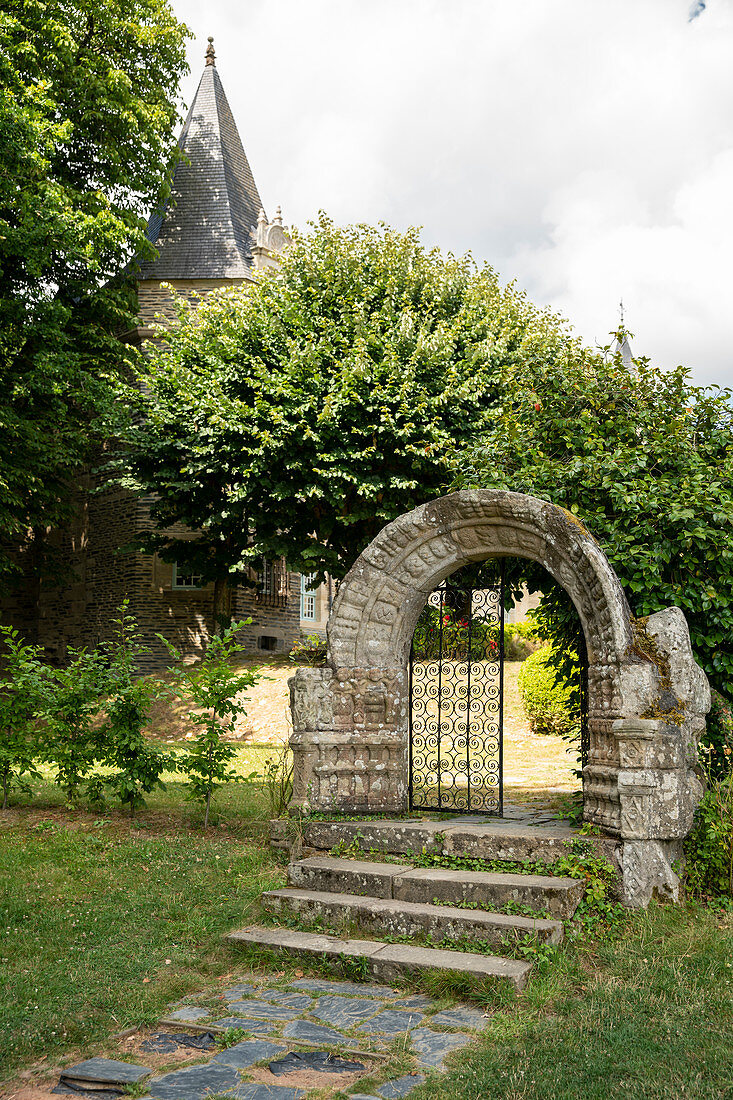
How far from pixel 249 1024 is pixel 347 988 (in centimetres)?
68

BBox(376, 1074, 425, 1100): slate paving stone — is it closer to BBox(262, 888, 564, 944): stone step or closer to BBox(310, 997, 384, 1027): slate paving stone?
BBox(310, 997, 384, 1027): slate paving stone

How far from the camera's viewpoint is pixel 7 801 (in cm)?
827

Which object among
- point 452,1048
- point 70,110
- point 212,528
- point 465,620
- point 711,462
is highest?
point 70,110

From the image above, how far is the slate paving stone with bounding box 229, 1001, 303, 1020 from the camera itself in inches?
176

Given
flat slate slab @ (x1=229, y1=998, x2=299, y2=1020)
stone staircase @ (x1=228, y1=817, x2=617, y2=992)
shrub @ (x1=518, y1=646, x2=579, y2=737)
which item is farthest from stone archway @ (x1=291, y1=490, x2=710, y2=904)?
shrub @ (x1=518, y1=646, x2=579, y2=737)

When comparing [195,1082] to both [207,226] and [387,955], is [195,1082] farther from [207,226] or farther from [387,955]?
[207,226]

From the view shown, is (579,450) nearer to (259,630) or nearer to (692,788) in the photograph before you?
(692,788)

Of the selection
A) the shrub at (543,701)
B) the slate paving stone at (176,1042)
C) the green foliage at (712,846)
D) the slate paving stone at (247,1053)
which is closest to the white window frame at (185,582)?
the shrub at (543,701)

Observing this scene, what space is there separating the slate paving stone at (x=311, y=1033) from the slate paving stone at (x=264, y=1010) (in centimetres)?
11

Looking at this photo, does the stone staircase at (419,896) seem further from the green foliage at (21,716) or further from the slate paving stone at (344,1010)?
the green foliage at (21,716)

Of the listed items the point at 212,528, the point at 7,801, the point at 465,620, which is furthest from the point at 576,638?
the point at 212,528

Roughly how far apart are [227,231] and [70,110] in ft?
19.4

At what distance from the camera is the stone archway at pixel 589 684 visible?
5395 mm

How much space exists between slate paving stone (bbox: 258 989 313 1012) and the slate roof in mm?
18208
